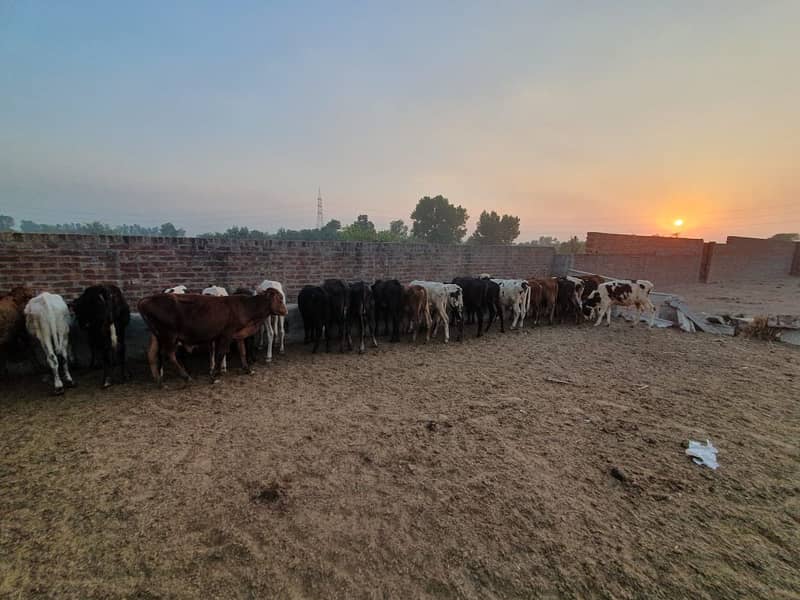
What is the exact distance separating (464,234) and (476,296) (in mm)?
43268

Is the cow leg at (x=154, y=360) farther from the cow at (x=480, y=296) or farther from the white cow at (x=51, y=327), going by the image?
the cow at (x=480, y=296)

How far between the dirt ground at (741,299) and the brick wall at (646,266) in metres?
0.51

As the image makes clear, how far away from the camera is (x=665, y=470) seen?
294cm

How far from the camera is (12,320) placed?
4.16 meters

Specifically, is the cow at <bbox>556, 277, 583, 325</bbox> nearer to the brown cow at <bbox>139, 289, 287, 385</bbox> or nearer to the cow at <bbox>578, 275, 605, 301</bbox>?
the cow at <bbox>578, 275, 605, 301</bbox>

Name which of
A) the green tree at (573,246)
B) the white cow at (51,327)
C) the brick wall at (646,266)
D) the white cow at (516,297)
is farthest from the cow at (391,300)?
the green tree at (573,246)

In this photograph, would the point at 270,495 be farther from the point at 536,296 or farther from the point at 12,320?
the point at 536,296

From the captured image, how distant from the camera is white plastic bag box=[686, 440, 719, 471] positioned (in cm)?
303

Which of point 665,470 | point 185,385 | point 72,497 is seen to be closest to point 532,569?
point 665,470

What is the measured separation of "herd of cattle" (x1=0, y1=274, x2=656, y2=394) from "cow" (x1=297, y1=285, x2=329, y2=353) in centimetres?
2

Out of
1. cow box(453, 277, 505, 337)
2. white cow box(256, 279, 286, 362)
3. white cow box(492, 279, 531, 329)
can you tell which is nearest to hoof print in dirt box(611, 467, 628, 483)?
cow box(453, 277, 505, 337)

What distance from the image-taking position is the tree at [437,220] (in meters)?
47.1

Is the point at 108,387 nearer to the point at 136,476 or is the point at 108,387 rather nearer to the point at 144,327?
the point at 144,327

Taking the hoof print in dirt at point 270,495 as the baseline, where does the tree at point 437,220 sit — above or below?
above
